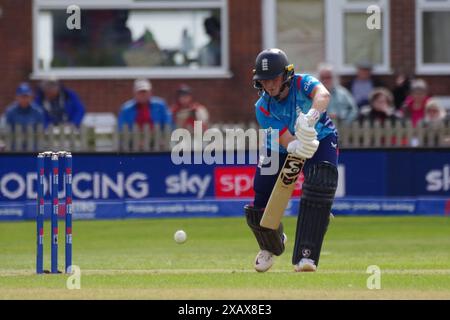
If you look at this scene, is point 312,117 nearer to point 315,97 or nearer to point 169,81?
point 315,97

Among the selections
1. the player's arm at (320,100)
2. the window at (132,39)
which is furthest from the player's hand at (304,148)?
the window at (132,39)

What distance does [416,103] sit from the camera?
61.4 feet

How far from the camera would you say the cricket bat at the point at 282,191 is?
9820mm

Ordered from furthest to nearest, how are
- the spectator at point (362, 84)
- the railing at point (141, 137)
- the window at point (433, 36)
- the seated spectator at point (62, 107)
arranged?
the window at point (433, 36), the spectator at point (362, 84), the seated spectator at point (62, 107), the railing at point (141, 137)

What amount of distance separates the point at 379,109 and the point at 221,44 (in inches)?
136

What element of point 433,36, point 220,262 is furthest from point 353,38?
point 220,262

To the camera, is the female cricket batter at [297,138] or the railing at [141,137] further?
the railing at [141,137]

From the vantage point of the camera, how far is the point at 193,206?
17.1 meters

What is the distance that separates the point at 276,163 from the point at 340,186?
7278 mm

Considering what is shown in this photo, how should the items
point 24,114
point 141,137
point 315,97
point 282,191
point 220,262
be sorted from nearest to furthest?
point 315,97
point 282,191
point 220,262
point 141,137
point 24,114

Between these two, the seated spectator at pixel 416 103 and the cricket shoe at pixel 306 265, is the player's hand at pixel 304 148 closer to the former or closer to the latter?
the cricket shoe at pixel 306 265

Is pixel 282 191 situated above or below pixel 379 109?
below

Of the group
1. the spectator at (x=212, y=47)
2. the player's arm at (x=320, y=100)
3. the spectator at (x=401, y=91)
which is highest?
the spectator at (x=212, y=47)

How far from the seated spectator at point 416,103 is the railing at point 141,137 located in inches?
19.1
